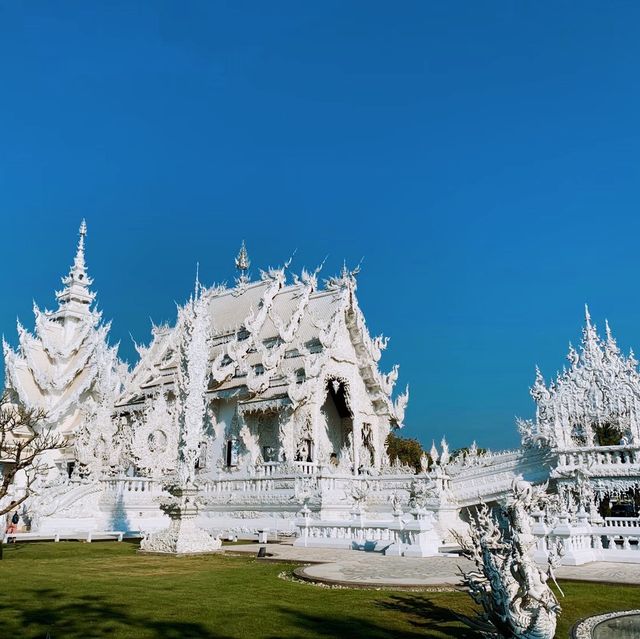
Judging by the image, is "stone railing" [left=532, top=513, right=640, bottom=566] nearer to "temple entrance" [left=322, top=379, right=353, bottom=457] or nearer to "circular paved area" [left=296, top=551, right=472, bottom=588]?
"circular paved area" [left=296, top=551, right=472, bottom=588]

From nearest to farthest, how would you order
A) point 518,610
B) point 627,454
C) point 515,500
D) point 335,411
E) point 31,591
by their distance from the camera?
point 518,610 → point 515,500 → point 31,591 → point 627,454 → point 335,411

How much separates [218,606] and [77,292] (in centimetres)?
3184

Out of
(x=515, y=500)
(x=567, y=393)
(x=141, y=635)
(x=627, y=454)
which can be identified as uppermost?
(x=567, y=393)

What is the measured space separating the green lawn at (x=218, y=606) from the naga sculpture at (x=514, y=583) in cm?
91

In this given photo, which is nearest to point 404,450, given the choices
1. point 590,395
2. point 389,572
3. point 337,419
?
point 337,419

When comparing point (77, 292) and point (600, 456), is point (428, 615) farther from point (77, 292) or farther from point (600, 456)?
point (77, 292)

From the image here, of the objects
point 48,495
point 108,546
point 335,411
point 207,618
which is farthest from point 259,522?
point 207,618

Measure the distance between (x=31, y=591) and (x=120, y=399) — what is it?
72.5 feet

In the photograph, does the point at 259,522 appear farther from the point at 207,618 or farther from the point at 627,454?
the point at 207,618

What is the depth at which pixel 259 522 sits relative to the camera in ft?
64.2

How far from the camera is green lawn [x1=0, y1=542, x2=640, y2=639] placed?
18.8 feet

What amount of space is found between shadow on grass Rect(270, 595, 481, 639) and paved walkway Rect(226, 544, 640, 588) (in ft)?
3.27

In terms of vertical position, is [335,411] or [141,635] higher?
[335,411]

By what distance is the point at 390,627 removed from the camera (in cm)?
587
